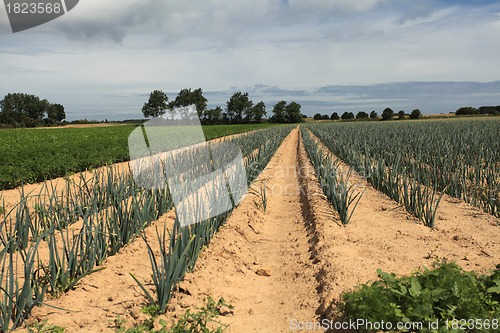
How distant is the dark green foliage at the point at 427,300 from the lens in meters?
2.15

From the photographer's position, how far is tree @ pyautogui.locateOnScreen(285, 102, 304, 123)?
96000 millimetres

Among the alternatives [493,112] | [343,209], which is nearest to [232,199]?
[343,209]

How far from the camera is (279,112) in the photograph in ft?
327

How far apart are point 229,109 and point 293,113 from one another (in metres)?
18.4

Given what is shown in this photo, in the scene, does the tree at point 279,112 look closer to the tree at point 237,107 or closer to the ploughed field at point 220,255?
the tree at point 237,107

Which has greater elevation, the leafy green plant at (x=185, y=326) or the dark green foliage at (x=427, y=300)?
the dark green foliage at (x=427, y=300)

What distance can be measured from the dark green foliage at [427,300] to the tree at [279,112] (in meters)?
96.3

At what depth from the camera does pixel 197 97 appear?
7075 centimetres

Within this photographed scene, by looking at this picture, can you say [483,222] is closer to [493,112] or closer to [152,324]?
[152,324]

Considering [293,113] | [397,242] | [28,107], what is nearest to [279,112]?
[293,113]

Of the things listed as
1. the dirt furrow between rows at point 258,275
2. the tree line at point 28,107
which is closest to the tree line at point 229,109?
the tree line at point 28,107

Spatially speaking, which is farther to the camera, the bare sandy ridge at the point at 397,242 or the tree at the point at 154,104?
the tree at the point at 154,104

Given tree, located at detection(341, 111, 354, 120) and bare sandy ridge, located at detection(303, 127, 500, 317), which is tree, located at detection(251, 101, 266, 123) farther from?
bare sandy ridge, located at detection(303, 127, 500, 317)

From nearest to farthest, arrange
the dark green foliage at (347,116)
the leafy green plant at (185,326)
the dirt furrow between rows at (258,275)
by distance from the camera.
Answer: the leafy green plant at (185,326)
the dirt furrow between rows at (258,275)
the dark green foliage at (347,116)
